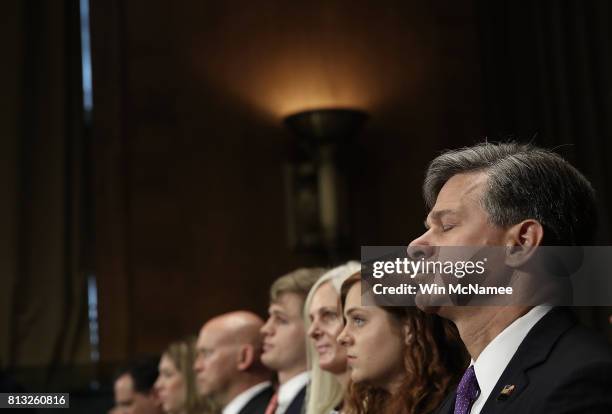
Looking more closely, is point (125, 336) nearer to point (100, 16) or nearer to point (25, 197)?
point (25, 197)

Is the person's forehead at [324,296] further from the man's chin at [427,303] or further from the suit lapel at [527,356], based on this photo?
the suit lapel at [527,356]

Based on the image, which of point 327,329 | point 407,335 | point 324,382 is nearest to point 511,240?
point 407,335

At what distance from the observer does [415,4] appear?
3674 mm

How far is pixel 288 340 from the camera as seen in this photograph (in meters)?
3.05

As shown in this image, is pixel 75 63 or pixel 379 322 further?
pixel 75 63

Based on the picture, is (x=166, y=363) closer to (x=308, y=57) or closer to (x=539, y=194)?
(x=308, y=57)

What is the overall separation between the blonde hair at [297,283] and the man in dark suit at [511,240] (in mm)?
1076

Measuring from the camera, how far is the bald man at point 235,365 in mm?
3373

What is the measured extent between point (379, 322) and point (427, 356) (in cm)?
14

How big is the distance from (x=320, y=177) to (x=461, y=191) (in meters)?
1.84

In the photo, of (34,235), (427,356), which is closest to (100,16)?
(34,235)

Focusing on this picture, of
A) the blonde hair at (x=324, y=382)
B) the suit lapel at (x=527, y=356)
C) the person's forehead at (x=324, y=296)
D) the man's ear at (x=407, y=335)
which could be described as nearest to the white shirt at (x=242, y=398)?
the blonde hair at (x=324, y=382)

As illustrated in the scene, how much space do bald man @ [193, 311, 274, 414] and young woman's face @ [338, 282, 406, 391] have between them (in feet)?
3.32

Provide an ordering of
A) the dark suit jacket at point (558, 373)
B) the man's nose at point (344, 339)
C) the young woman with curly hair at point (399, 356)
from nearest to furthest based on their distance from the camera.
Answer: the dark suit jacket at point (558, 373) → the young woman with curly hair at point (399, 356) → the man's nose at point (344, 339)
